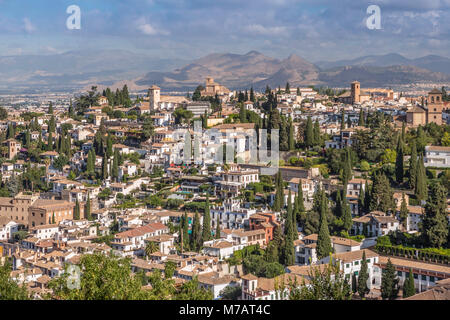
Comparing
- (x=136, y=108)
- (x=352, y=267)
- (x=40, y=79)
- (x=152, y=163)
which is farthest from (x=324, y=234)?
(x=40, y=79)

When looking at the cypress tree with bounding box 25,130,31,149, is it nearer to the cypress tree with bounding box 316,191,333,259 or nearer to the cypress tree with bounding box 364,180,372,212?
the cypress tree with bounding box 364,180,372,212

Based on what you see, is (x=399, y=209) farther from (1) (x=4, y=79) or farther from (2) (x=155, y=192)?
(1) (x=4, y=79)

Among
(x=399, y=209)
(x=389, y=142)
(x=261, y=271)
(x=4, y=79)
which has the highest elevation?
(x=4, y=79)

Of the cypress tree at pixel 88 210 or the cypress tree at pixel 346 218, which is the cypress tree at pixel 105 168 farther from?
the cypress tree at pixel 346 218

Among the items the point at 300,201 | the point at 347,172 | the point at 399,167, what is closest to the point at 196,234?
the point at 300,201

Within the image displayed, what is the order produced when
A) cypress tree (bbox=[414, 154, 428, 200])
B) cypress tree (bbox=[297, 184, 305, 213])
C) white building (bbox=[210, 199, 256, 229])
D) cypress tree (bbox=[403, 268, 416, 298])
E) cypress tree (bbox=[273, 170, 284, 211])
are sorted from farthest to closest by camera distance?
cypress tree (bbox=[273, 170, 284, 211]) < white building (bbox=[210, 199, 256, 229]) < cypress tree (bbox=[297, 184, 305, 213]) < cypress tree (bbox=[414, 154, 428, 200]) < cypress tree (bbox=[403, 268, 416, 298])

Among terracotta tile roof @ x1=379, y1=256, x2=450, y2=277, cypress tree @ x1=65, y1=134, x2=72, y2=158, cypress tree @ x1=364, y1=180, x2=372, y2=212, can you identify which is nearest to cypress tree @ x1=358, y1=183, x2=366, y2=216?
cypress tree @ x1=364, y1=180, x2=372, y2=212
